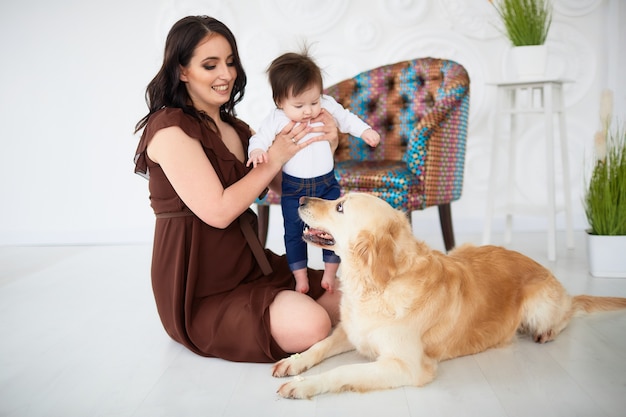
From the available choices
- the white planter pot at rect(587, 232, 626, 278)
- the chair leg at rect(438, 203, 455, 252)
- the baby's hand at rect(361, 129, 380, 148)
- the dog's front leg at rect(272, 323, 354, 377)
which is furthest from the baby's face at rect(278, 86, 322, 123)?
the white planter pot at rect(587, 232, 626, 278)

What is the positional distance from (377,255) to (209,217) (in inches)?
25.0

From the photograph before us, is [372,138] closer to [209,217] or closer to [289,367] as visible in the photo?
[209,217]

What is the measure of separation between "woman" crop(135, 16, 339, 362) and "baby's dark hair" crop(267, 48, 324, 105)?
152mm

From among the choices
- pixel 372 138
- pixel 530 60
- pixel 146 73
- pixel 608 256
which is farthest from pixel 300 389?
pixel 146 73

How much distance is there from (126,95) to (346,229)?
3291 mm

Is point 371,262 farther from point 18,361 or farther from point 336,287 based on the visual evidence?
point 18,361

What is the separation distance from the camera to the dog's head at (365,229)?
1.76 m

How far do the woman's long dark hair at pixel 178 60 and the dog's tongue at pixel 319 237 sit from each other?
60cm

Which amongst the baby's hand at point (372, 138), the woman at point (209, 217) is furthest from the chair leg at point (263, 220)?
the baby's hand at point (372, 138)

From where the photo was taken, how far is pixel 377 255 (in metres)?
1.75

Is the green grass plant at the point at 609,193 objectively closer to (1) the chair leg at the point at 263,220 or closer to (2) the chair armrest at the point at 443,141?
(2) the chair armrest at the point at 443,141

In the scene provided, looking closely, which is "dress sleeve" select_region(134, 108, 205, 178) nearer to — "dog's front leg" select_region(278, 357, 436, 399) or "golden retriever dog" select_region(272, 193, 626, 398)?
"golden retriever dog" select_region(272, 193, 626, 398)

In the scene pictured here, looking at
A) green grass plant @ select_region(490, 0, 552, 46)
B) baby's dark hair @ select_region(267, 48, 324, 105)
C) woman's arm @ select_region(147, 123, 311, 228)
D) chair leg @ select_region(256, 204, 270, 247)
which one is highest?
green grass plant @ select_region(490, 0, 552, 46)

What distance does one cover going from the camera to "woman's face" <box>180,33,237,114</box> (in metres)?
2.07
